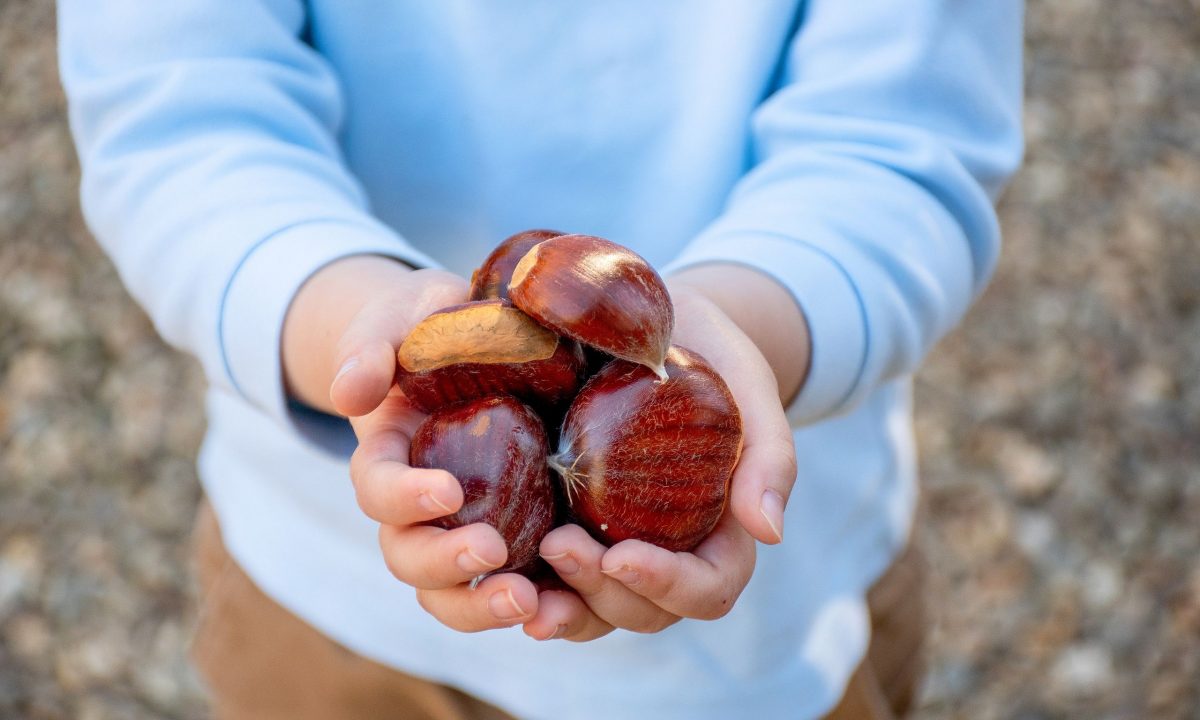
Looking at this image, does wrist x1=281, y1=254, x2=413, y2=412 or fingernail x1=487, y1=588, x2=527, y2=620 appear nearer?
fingernail x1=487, y1=588, x2=527, y2=620

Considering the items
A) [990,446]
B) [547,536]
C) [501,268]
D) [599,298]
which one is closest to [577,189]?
[501,268]

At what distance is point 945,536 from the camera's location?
2.77 meters

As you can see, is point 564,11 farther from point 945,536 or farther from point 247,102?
point 945,536

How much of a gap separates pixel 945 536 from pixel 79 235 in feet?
8.47

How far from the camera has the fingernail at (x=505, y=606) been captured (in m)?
0.79

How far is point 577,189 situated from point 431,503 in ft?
2.05

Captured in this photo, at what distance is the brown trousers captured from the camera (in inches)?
52.4

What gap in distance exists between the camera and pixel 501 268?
1.03 metres

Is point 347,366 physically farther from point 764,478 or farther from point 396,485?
point 764,478

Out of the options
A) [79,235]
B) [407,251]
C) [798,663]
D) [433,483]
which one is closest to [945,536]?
[798,663]

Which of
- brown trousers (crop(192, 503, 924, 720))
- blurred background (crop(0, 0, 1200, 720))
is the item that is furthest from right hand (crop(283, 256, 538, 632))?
blurred background (crop(0, 0, 1200, 720))

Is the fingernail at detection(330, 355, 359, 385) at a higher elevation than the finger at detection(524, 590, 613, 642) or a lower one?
higher

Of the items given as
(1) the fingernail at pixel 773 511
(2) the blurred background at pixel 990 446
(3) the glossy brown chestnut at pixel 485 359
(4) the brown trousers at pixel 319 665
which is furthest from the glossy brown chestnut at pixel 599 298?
(2) the blurred background at pixel 990 446

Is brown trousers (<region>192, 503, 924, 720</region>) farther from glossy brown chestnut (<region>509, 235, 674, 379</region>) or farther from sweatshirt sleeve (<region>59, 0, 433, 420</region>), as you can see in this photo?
glossy brown chestnut (<region>509, 235, 674, 379</region>)
